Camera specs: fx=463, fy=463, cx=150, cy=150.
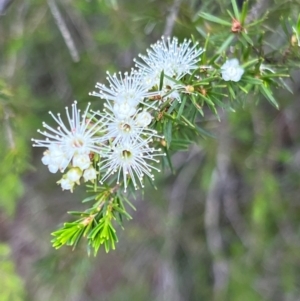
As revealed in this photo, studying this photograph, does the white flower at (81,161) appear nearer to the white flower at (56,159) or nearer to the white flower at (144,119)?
the white flower at (56,159)

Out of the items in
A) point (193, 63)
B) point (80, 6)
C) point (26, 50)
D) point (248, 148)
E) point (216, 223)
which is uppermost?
point (26, 50)

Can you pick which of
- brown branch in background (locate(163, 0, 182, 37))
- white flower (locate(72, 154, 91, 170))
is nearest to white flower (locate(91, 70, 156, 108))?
white flower (locate(72, 154, 91, 170))

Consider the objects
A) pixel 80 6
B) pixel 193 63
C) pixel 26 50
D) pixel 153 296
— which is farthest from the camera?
pixel 153 296

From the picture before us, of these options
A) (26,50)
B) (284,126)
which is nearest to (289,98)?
(284,126)

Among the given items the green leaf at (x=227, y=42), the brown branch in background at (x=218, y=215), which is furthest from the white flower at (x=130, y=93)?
the brown branch in background at (x=218, y=215)

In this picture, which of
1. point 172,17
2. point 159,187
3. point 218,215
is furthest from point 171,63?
point 218,215

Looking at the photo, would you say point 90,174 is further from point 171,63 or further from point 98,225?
point 171,63

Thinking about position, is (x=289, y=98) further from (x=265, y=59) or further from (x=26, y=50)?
(x=26, y=50)

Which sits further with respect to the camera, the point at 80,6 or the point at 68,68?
the point at 68,68
